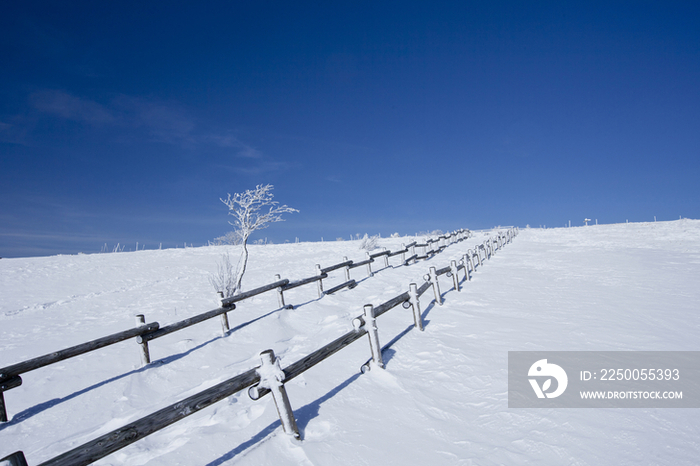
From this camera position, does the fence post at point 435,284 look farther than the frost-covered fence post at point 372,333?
Yes

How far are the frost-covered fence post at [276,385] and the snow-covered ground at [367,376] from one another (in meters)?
0.17

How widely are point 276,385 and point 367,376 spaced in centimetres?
216

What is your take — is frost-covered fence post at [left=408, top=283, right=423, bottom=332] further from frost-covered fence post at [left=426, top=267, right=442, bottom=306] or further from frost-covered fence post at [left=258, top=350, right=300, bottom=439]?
frost-covered fence post at [left=258, top=350, right=300, bottom=439]

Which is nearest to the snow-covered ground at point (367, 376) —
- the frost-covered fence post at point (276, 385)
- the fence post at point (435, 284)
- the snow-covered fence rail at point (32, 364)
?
the frost-covered fence post at point (276, 385)

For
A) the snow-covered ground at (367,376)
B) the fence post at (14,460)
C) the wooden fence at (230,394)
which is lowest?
the snow-covered ground at (367,376)

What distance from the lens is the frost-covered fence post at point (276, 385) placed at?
3826 mm

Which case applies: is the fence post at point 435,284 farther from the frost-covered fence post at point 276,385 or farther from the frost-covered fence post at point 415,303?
the frost-covered fence post at point 276,385

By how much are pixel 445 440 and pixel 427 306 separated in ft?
Result: 20.1

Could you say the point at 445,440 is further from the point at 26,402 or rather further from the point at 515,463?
the point at 26,402

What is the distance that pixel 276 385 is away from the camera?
382cm

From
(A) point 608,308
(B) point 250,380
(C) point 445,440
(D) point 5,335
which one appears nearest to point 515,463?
(C) point 445,440

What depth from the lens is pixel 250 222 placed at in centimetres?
1530

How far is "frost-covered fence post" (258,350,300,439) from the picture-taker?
383cm

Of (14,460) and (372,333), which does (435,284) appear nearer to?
(372,333)
